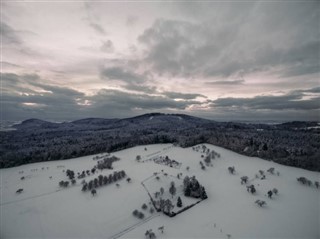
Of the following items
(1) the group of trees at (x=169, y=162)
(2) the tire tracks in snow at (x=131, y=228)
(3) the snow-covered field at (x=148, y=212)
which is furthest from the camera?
(1) the group of trees at (x=169, y=162)

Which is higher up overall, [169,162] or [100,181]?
[169,162]

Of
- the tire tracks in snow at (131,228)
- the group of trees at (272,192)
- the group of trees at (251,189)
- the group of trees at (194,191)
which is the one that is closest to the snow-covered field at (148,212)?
the tire tracks in snow at (131,228)

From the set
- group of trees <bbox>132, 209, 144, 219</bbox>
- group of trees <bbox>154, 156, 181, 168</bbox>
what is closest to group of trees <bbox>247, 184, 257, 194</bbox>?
group of trees <bbox>154, 156, 181, 168</bbox>

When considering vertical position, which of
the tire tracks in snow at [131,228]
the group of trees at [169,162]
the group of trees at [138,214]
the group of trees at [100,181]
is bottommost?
the tire tracks in snow at [131,228]

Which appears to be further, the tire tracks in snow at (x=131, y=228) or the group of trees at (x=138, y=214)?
the group of trees at (x=138, y=214)

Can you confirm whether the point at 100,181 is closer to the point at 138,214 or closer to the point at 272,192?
the point at 138,214

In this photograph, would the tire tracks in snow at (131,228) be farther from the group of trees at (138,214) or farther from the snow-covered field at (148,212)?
the group of trees at (138,214)

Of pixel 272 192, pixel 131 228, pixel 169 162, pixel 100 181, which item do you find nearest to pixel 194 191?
pixel 131 228

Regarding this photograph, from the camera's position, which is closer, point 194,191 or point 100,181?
point 194,191

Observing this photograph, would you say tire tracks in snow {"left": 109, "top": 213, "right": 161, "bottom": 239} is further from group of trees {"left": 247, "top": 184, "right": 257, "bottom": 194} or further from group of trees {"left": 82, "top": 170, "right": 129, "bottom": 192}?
group of trees {"left": 247, "top": 184, "right": 257, "bottom": 194}

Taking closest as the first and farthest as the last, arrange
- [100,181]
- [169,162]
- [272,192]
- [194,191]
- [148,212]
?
[148,212] < [194,191] < [272,192] < [100,181] < [169,162]
